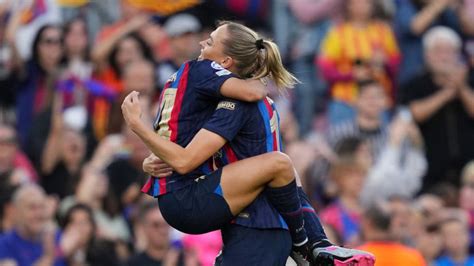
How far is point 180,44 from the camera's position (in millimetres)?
12656

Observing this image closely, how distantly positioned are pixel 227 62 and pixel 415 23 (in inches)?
240

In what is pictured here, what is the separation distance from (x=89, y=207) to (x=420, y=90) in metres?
3.71

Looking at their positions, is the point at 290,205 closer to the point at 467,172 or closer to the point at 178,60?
the point at 467,172

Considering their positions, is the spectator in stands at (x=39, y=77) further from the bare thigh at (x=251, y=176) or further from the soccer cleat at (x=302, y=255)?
the bare thigh at (x=251, y=176)

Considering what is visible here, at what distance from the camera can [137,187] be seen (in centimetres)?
1144

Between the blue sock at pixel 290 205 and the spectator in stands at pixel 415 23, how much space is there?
596cm

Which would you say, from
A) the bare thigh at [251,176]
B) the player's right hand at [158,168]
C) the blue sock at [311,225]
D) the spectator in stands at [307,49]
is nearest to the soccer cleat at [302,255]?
the blue sock at [311,225]

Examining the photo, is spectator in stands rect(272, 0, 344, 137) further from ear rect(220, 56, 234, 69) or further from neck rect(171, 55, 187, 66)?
ear rect(220, 56, 234, 69)

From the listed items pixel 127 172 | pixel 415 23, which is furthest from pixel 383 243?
pixel 415 23

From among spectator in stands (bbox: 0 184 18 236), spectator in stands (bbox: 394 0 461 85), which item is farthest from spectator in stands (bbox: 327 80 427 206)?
spectator in stands (bbox: 0 184 18 236)

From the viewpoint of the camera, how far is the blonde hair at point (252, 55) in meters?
7.16

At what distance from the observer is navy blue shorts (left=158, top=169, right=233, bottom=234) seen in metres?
7.00

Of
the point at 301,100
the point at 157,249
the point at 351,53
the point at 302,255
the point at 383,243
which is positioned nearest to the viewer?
the point at 302,255

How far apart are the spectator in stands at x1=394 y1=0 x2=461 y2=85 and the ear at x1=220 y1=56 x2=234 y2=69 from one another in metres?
6.02
